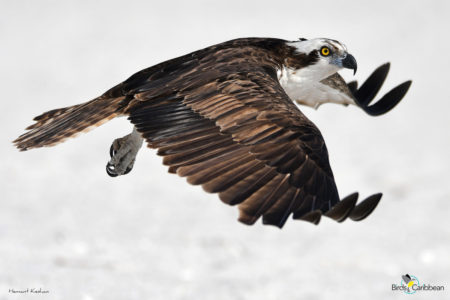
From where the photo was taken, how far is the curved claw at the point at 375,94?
38.0 ft

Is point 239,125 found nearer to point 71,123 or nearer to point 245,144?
point 245,144

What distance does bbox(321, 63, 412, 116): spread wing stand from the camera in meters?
11.4

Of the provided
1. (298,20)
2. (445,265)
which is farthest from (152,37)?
(445,265)

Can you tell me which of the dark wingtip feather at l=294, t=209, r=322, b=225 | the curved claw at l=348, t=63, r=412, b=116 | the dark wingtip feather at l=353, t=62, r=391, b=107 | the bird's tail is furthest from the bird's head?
the dark wingtip feather at l=294, t=209, r=322, b=225

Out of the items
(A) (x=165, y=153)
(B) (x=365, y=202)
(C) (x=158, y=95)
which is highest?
(C) (x=158, y=95)

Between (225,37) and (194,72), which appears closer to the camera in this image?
(194,72)

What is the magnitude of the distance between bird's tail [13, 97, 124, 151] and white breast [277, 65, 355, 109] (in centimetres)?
184

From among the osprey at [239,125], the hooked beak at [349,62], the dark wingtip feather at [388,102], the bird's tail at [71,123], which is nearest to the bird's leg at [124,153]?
the osprey at [239,125]

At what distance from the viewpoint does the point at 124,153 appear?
33.5 feet

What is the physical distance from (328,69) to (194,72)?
71.1 inches

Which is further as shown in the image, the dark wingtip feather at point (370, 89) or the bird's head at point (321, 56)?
the dark wingtip feather at point (370, 89)

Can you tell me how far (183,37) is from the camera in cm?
1848

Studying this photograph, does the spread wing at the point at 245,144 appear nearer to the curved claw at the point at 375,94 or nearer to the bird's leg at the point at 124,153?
the bird's leg at the point at 124,153

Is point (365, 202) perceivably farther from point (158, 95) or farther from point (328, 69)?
point (328, 69)
